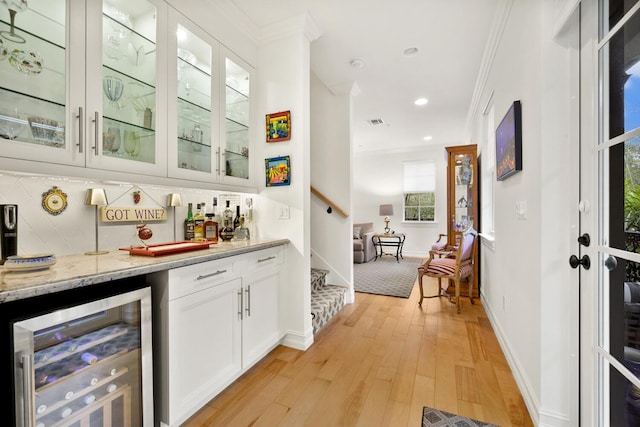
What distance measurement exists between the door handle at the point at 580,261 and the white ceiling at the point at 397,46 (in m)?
2.03

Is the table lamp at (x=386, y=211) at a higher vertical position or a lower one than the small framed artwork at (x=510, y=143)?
lower

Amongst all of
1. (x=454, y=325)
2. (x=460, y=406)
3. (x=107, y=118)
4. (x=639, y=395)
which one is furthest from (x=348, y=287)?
(x=107, y=118)

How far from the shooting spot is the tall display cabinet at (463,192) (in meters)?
3.71

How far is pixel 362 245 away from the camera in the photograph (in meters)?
6.03

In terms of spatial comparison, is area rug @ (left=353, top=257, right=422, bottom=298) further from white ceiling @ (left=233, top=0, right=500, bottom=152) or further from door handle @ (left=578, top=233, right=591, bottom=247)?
white ceiling @ (left=233, top=0, right=500, bottom=152)

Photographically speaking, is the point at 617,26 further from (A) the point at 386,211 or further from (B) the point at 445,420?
(A) the point at 386,211

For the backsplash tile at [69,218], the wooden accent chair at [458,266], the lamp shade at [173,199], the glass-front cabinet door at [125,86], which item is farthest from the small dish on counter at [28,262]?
the wooden accent chair at [458,266]

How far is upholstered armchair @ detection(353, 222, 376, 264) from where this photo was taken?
5988 mm

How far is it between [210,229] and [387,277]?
3.52m

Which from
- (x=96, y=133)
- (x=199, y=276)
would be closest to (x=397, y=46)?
(x=96, y=133)

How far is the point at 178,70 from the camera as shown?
1.81m

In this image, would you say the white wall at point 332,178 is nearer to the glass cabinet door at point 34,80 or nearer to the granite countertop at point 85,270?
the granite countertop at point 85,270

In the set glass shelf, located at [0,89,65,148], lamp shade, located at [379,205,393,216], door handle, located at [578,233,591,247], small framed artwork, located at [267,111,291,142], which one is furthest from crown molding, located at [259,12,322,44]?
lamp shade, located at [379,205,393,216]

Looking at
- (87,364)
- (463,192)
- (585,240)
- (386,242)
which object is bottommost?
(386,242)
